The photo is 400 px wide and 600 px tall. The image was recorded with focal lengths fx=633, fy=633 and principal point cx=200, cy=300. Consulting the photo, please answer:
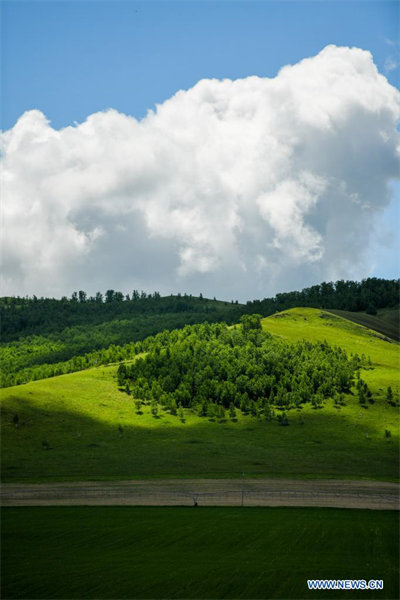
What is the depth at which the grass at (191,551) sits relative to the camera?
1425 inches

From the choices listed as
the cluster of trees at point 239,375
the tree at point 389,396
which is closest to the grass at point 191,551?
the cluster of trees at point 239,375

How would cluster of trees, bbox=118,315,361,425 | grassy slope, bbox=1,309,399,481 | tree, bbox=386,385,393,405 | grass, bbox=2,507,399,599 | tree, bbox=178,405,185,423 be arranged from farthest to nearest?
1. cluster of trees, bbox=118,315,361,425
2. tree, bbox=386,385,393,405
3. tree, bbox=178,405,185,423
4. grassy slope, bbox=1,309,399,481
5. grass, bbox=2,507,399,599

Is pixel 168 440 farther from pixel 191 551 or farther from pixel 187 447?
pixel 191 551

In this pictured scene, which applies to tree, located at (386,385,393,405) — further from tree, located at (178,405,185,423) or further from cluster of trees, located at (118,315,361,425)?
tree, located at (178,405,185,423)

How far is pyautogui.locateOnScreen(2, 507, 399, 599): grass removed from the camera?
36188mm

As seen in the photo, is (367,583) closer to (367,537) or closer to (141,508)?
(367,537)

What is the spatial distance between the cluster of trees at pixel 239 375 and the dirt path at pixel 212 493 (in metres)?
56.8

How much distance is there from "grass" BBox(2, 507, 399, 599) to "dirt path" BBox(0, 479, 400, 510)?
5.47 m

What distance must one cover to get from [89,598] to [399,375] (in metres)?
147

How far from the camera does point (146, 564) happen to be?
41.1 m

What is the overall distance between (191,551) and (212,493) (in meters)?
32.2

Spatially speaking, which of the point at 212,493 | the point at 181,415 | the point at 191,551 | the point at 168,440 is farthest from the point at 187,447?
the point at 191,551

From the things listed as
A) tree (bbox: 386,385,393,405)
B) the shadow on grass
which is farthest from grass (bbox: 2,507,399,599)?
tree (bbox: 386,385,393,405)

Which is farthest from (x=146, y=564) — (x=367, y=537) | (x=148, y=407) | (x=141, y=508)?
(x=148, y=407)
